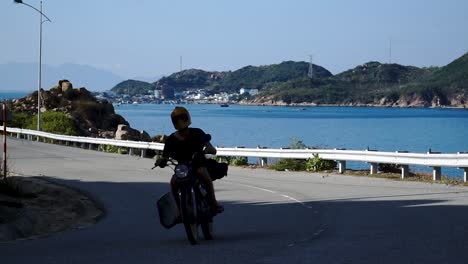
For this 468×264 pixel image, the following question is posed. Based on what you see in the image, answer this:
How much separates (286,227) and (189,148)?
2466mm

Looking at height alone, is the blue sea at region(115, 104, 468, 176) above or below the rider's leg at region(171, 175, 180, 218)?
below

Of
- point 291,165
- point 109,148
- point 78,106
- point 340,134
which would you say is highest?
point 78,106

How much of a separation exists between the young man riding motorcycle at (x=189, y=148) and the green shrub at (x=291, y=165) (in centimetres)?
1587

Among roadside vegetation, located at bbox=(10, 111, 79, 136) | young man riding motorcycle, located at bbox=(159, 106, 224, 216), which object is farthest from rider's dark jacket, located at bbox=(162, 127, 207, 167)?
roadside vegetation, located at bbox=(10, 111, 79, 136)

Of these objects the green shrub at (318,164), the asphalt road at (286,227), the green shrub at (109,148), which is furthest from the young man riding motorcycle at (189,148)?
the green shrub at (109,148)

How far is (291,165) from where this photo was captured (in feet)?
89.1

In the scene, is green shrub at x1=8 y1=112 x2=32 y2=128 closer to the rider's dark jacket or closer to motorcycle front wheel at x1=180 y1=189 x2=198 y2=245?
the rider's dark jacket

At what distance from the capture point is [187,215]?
1059cm

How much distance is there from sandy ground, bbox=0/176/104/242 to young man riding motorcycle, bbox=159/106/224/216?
133 inches

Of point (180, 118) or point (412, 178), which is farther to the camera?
point (412, 178)

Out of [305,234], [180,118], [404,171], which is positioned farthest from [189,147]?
[404,171]

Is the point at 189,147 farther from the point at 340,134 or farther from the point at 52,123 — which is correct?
the point at 340,134

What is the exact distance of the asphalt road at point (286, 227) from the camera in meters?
9.60

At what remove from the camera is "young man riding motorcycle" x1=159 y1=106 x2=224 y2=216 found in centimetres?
1068
